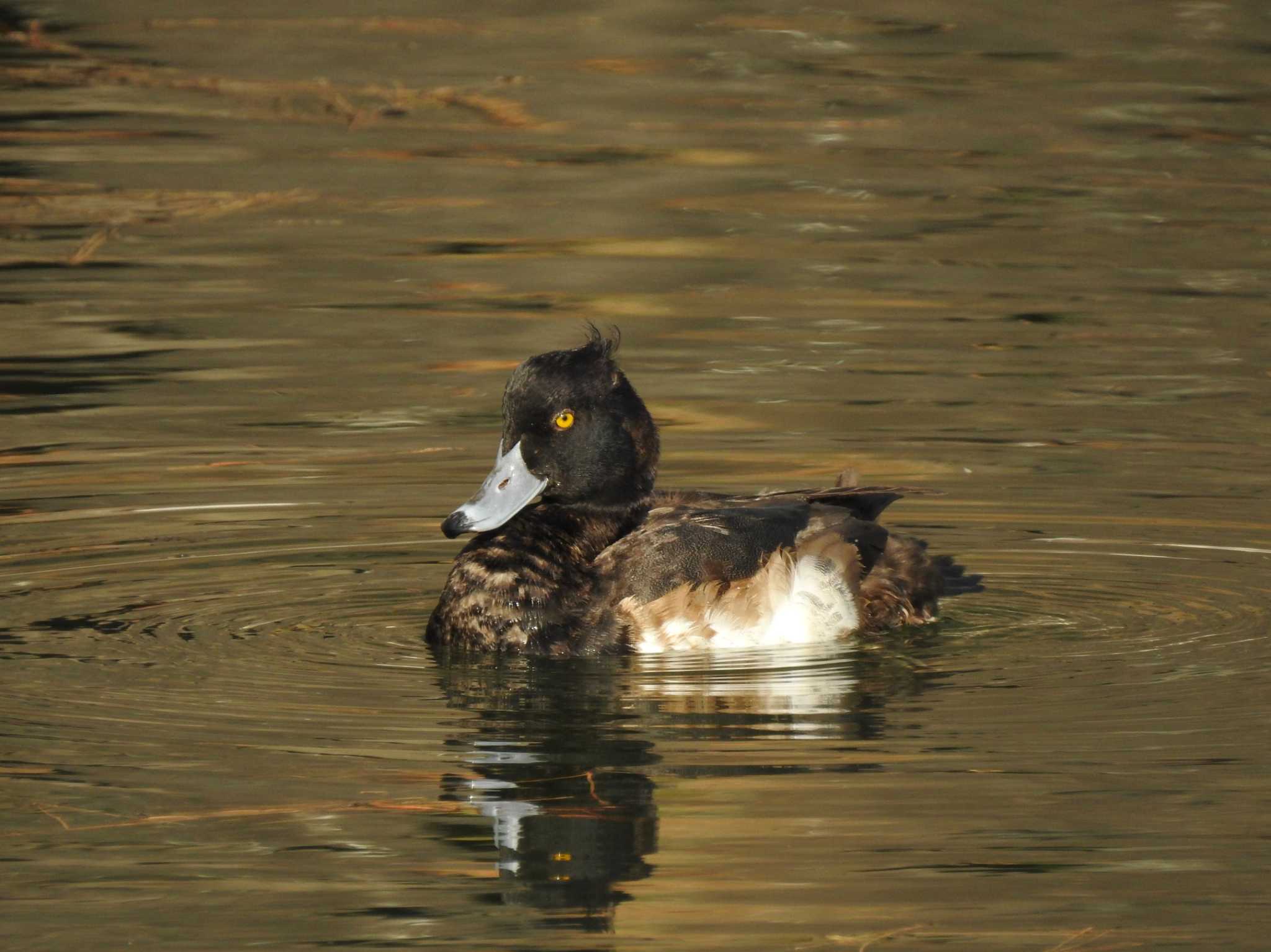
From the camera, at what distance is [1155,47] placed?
20344 mm

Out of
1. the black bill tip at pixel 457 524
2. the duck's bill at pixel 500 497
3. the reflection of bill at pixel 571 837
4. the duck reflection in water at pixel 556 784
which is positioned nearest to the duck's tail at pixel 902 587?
the duck reflection in water at pixel 556 784

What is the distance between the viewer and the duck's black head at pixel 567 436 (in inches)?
332

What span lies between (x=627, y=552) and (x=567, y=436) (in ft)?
1.59

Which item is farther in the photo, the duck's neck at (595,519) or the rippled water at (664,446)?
the duck's neck at (595,519)

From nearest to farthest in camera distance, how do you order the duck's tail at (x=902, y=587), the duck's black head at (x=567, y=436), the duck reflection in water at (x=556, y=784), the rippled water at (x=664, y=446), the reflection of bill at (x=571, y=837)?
the reflection of bill at (x=571, y=837), the duck reflection in water at (x=556, y=784), the rippled water at (x=664, y=446), the duck's black head at (x=567, y=436), the duck's tail at (x=902, y=587)

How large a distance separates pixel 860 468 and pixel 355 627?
3.29 meters

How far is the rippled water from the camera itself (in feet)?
19.7

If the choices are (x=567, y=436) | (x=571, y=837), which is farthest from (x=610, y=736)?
(x=567, y=436)

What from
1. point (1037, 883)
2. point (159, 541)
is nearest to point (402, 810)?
point (1037, 883)

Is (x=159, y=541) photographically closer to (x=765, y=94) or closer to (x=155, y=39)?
(x=765, y=94)

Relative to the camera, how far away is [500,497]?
8.45 meters

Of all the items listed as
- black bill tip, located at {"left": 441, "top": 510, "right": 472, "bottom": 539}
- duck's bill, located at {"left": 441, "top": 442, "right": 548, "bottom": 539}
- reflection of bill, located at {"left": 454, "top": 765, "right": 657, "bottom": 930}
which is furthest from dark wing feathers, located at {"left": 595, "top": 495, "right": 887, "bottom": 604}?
reflection of bill, located at {"left": 454, "top": 765, "right": 657, "bottom": 930}

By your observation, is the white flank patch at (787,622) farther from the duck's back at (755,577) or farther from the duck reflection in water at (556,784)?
the duck reflection in water at (556,784)

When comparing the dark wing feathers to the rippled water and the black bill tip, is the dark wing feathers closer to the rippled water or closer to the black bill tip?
the rippled water
